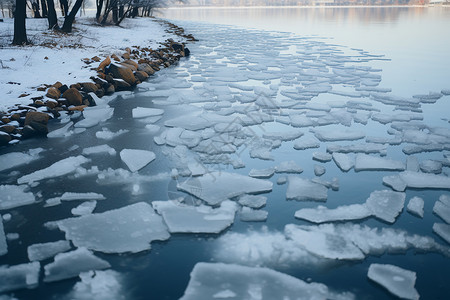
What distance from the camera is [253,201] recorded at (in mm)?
2643

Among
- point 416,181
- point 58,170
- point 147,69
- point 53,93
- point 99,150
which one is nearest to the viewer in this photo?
point 416,181

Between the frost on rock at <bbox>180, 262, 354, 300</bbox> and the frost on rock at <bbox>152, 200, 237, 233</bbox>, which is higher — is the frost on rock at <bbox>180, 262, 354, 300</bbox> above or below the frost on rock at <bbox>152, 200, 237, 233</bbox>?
below

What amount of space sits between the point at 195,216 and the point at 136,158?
3.97ft

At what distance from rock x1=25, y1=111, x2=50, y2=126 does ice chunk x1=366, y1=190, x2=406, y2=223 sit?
3701 millimetres

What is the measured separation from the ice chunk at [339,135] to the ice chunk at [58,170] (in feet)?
8.35

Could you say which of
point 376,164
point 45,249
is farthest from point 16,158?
point 376,164

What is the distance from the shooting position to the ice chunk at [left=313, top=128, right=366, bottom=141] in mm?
3850

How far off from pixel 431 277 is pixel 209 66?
23.2 feet

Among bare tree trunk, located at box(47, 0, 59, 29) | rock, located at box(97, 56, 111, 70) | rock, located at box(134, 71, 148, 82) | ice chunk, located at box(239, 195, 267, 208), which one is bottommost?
ice chunk, located at box(239, 195, 267, 208)


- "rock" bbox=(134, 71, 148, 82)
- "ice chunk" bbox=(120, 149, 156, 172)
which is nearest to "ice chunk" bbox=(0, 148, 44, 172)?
"ice chunk" bbox=(120, 149, 156, 172)

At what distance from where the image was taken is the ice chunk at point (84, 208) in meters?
2.52

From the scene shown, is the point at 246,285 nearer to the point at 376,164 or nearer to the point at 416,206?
the point at 416,206

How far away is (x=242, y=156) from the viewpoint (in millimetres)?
3461

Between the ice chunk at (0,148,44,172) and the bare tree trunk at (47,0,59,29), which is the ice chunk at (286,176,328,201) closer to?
the ice chunk at (0,148,44,172)
